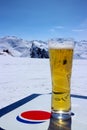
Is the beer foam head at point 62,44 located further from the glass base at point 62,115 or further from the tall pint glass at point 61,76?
the glass base at point 62,115

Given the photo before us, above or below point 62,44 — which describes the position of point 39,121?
below

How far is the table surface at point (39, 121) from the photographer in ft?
3.09

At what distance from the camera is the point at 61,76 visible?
1.03 metres

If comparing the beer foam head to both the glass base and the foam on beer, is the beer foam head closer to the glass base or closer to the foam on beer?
the foam on beer

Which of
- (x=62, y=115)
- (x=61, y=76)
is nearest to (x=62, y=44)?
(x=61, y=76)

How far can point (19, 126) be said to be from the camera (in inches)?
37.4

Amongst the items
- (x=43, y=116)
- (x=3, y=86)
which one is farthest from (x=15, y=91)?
(x=43, y=116)

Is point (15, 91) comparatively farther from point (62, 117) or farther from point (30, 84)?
point (62, 117)

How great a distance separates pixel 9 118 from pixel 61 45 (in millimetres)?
377

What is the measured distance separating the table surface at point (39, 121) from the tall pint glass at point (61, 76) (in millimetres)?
45

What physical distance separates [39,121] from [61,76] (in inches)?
8.1

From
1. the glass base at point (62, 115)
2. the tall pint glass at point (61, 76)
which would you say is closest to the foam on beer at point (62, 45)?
the tall pint glass at point (61, 76)

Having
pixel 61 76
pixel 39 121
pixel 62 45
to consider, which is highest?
pixel 62 45

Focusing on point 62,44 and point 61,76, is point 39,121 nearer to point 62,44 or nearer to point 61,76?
point 61,76
